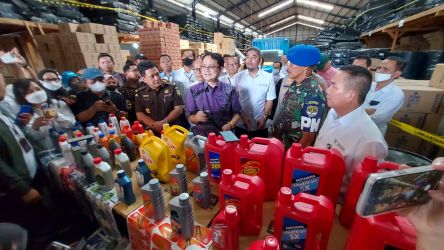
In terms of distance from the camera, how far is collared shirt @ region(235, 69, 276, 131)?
290 cm

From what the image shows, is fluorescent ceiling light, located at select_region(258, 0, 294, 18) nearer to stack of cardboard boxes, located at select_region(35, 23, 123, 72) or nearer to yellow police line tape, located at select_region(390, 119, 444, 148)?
stack of cardboard boxes, located at select_region(35, 23, 123, 72)

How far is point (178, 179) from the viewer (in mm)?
1198

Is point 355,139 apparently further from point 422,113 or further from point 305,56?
point 422,113

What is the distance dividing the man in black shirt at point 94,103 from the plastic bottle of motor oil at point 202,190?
5.65 ft

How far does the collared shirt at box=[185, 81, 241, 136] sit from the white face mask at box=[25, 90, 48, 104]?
1.30m

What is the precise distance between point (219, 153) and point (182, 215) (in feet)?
1.40

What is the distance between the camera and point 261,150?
3.60ft

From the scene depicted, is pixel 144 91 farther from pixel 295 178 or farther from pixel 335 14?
pixel 335 14

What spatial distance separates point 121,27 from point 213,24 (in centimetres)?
1018

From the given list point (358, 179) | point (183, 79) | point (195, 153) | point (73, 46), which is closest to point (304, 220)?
point (358, 179)

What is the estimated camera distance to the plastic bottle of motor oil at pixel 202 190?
111cm

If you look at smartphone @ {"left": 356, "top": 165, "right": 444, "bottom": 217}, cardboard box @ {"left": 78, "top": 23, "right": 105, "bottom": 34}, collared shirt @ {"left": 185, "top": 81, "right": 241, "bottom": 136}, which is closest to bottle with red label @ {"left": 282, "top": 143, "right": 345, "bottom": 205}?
smartphone @ {"left": 356, "top": 165, "right": 444, "bottom": 217}

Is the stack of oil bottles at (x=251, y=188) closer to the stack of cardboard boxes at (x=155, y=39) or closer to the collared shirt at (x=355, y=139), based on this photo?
the collared shirt at (x=355, y=139)

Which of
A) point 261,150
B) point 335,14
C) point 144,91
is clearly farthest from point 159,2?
point 335,14
